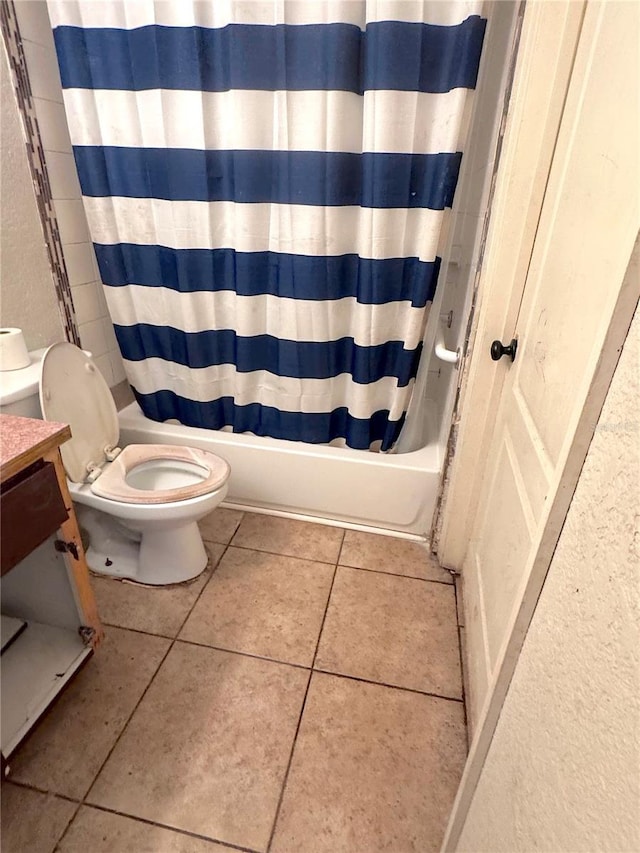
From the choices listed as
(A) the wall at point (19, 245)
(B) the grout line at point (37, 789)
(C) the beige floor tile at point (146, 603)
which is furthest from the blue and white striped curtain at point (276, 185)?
(B) the grout line at point (37, 789)

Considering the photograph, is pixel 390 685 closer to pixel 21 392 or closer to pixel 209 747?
pixel 209 747

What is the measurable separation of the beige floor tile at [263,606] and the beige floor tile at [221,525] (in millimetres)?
85

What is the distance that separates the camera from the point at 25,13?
4.87 feet

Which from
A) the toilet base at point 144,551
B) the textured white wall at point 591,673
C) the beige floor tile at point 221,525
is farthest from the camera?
the beige floor tile at point 221,525

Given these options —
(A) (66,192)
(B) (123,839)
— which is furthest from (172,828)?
(A) (66,192)

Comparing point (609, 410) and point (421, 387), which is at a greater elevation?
point (609, 410)

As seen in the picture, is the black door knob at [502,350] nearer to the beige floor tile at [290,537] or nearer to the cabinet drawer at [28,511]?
the beige floor tile at [290,537]

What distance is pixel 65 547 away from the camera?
3.67 feet

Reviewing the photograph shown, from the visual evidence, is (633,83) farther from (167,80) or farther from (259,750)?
(259,750)

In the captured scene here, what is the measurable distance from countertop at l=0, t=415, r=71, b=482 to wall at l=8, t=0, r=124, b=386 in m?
1.00

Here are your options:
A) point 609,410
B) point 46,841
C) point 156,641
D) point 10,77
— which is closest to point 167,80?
point 10,77

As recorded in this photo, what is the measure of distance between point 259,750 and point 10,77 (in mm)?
2110

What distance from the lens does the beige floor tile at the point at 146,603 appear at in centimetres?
150

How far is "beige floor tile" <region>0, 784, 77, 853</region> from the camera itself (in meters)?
1.00
